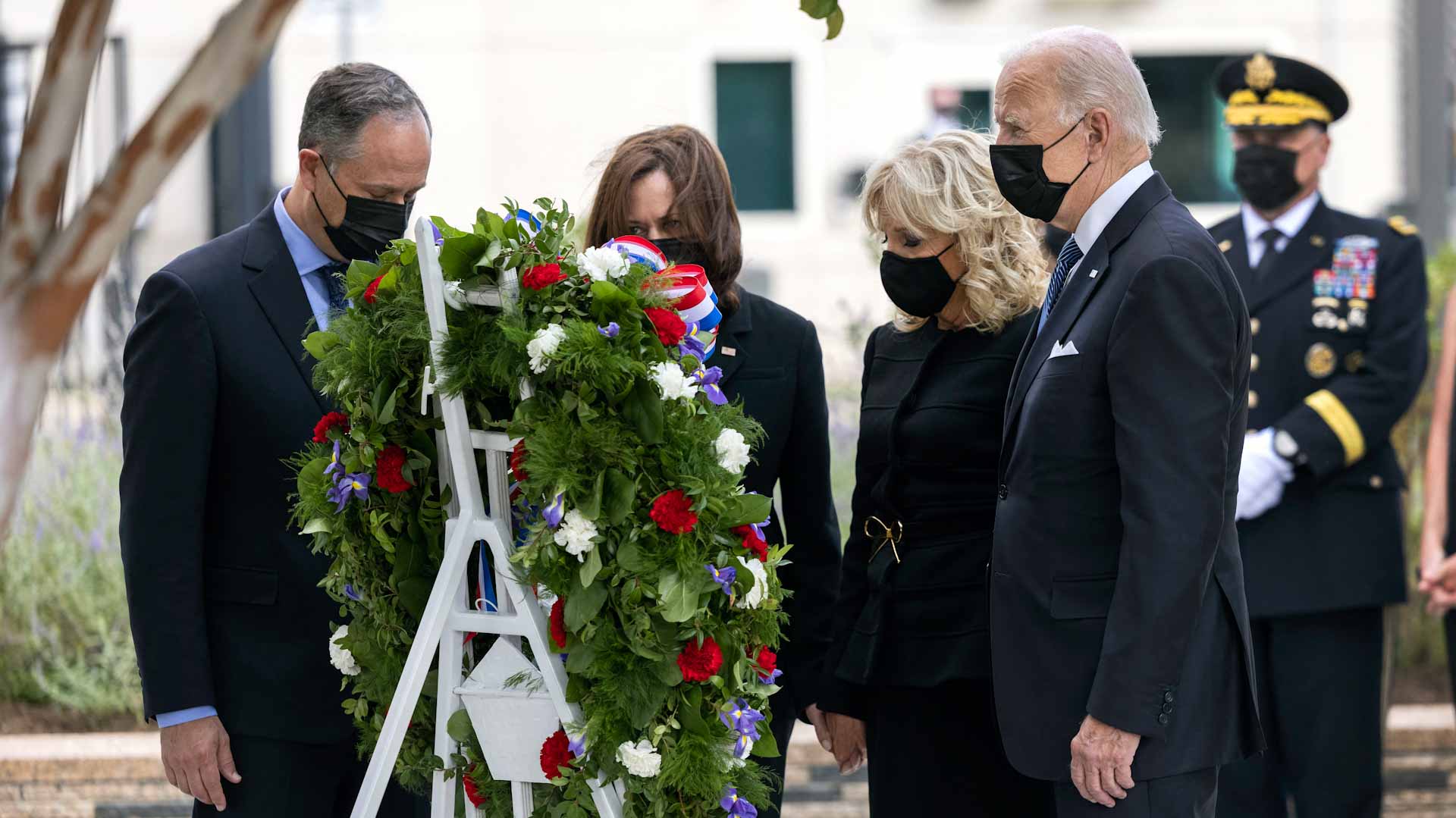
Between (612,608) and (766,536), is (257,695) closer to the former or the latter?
(612,608)

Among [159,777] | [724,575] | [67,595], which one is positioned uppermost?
[724,575]

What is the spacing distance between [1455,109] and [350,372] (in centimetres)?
646

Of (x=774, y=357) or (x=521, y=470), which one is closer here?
(x=521, y=470)

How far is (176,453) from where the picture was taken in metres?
2.37

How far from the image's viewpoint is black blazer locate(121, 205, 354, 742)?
237 centimetres

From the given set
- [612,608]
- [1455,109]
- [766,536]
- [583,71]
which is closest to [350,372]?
[612,608]

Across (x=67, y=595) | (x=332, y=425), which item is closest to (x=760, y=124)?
(x=67, y=595)

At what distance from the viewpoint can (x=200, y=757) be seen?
239 cm

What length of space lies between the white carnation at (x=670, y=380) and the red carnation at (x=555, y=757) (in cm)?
49

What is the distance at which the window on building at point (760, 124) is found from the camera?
37.7 ft

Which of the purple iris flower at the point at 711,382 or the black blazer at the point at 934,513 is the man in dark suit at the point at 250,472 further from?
the black blazer at the point at 934,513

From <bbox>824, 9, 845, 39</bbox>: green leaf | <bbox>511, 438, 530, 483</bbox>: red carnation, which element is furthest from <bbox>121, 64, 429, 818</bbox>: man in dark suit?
<bbox>824, 9, 845, 39</bbox>: green leaf

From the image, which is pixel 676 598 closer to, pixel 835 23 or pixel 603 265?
pixel 603 265

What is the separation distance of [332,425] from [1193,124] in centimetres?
1116
